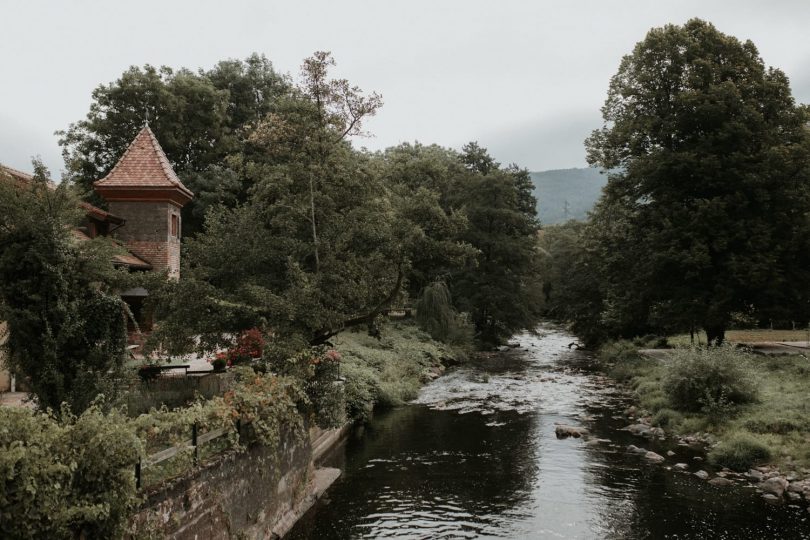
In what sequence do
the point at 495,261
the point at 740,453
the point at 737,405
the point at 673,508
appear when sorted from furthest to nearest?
the point at 495,261, the point at 737,405, the point at 740,453, the point at 673,508

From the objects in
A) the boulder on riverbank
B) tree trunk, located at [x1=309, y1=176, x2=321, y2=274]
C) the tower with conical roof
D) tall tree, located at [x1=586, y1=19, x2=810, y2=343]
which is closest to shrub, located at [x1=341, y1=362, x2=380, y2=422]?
tree trunk, located at [x1=309, y1=176, x2=321, y2=274]

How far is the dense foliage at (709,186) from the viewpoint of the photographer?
24.3 meters

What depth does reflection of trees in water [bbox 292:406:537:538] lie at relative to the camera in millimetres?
12477

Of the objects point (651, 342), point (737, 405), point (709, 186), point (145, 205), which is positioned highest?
point (709, 186)

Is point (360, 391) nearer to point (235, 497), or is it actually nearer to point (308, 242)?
point (308, 242)

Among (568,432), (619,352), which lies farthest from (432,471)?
(619,352)

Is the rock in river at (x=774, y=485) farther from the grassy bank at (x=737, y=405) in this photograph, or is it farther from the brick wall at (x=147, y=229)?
the brick wall at (x=147, y=229)

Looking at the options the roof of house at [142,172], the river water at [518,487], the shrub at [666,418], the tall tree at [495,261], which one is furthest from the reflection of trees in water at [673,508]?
the tall tree at [495,261]

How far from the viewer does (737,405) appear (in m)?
18.7

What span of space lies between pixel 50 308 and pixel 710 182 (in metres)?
25.0

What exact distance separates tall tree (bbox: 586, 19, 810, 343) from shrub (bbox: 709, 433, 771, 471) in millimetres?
10177

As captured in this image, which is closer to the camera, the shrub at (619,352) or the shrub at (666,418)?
the shrub at (666,418)

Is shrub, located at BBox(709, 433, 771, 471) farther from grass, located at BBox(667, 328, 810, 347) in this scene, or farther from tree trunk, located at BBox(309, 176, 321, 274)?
grass, located at BBox(667, 328, 810, 347)

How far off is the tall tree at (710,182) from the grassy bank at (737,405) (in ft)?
11.8
